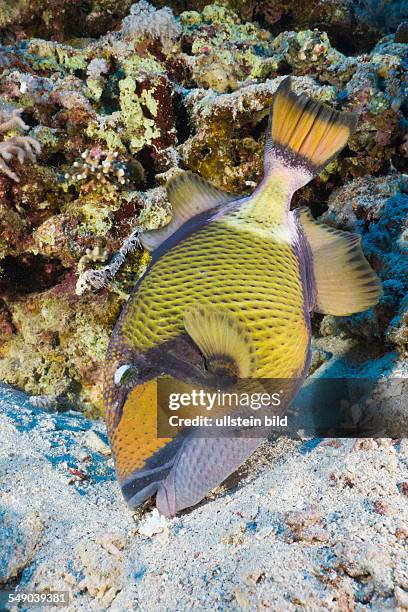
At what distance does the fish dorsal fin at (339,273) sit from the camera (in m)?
2.36

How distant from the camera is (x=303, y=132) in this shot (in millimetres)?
2441

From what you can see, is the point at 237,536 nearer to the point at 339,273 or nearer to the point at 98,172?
the point at 339,273

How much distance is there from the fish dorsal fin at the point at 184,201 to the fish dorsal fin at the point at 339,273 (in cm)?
55

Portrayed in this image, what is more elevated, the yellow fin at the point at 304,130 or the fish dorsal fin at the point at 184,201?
the yellow fin at the point at 304,130

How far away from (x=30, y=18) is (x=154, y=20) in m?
2.78

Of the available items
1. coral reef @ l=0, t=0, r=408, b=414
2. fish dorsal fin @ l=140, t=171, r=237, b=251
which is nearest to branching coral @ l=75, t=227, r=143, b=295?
coral reef @ l=0, t=0, r=408, b=414

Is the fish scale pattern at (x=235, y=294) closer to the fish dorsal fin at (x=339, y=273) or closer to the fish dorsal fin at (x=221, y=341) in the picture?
the fish dorsal fin at (x=221, y=341)

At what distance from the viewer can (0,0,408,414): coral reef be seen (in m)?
3.37

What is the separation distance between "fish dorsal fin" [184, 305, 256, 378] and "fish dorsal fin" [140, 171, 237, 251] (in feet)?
2.60

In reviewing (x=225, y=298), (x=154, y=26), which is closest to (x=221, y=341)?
(x=225, y=298)

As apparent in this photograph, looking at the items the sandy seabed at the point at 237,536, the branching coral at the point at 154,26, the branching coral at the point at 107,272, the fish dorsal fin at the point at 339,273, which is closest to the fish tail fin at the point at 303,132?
the fish dorsal fin at the point at 339,273

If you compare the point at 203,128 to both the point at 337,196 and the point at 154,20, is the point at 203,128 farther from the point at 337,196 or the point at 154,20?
the point at 154,20

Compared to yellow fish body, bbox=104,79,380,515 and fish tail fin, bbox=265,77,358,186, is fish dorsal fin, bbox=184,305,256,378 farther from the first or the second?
fish tail fin, bbox=265,77,358,186

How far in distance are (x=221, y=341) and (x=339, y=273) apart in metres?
1.03
